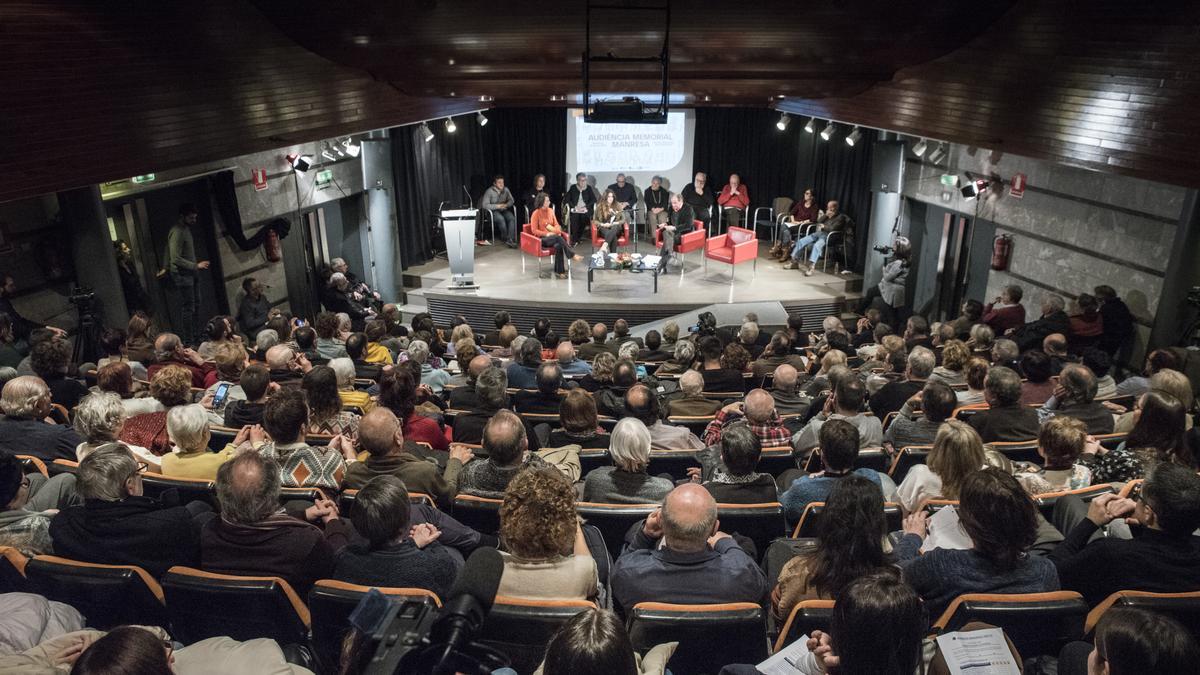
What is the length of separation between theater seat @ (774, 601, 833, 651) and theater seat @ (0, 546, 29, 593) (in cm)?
234

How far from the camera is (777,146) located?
13945 millimetres

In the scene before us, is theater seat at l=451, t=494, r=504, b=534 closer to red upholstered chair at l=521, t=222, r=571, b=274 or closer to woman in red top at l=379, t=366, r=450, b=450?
woman in red top at l=379, t=366, r=450, b=450

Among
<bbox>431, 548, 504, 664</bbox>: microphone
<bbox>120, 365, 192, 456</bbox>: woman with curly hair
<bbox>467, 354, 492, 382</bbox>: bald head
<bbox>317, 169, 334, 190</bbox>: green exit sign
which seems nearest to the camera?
<bbox>431, 548, 504, 664</bbox>: microphone

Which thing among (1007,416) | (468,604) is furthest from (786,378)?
(468,604)

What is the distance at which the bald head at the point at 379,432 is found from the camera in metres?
3.16

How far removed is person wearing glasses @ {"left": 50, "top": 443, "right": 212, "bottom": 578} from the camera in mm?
2516

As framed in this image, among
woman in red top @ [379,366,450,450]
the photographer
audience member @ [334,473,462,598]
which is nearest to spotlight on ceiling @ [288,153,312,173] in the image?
woman in red top @ [379,366,450,450]

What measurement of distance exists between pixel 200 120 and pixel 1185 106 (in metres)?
6.13

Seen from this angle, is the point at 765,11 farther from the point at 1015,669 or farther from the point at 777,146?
the point at 777,146

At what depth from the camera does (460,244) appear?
10383 millimetres

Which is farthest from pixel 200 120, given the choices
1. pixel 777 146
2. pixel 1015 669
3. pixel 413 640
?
pixel 777 146

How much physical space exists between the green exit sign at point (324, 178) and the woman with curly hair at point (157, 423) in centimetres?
647

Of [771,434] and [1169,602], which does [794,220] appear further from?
[1169,602]

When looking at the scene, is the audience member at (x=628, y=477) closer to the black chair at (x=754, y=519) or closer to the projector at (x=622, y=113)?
the black chair at (x=754, y=519)
